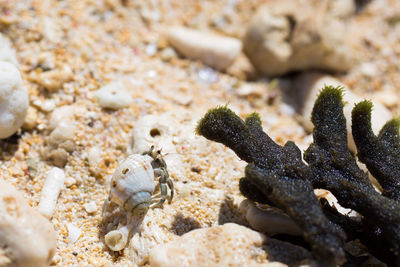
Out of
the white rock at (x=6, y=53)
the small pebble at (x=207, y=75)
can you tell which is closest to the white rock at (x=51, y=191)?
the white rock at (x=6, y=53)

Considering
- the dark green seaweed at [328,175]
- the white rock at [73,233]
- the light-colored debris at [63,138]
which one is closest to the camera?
the dark green seaweed at [328,175]

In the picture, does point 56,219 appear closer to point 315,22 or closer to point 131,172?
point 131,172

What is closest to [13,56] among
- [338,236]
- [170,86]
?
[170,86]

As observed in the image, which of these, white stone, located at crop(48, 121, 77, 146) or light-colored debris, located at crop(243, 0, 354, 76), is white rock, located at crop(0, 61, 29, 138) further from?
light-colored debris, located at crop(243, 0, 354, 76)

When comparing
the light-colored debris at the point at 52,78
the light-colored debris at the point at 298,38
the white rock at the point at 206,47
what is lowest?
the light-colored debris at the point at 52,78

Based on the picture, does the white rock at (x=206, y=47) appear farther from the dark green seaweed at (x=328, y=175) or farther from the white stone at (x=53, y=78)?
the dark green seaweed at (x=328, y=175)

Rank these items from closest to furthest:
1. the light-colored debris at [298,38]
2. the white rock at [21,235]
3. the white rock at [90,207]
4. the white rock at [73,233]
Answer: the white rock at [21,235] < the white rock at [73,233] < the white rock at [90,207] < the light-colored debris at [298,38]

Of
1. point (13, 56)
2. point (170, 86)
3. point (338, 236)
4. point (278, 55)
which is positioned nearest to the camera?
point (338, 236)
